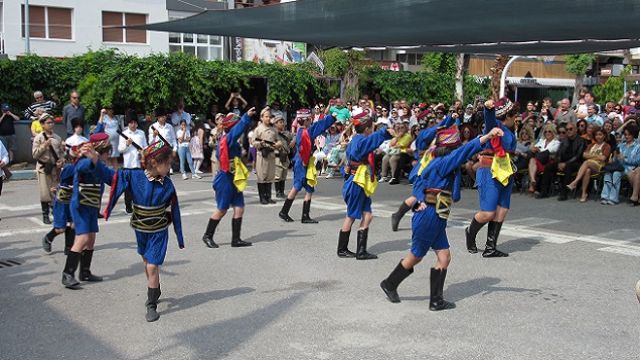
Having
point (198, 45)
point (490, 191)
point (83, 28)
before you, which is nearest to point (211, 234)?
point (490, 191)

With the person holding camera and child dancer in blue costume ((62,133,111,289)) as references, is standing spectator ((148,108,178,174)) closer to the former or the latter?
the person holding camera

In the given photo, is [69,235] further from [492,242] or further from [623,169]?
[623,169]

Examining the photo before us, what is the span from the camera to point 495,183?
356 inches

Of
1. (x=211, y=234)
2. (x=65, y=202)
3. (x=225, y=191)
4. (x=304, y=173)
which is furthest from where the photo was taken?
(x=304, y=173)

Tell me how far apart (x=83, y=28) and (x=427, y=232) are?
97.1 ft

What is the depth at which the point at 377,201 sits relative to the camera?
Result: 1403cm

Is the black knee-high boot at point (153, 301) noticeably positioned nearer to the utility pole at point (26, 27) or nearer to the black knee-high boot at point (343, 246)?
the black knee-high boot at point (343, 246)

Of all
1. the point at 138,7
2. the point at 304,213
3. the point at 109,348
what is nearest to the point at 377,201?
the point at 304,213

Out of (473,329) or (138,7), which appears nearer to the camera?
(473,329)

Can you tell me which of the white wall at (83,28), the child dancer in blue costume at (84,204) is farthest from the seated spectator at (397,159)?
the white wall at (83,28)

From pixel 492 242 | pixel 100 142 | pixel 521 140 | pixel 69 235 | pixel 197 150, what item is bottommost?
pixel 492 242

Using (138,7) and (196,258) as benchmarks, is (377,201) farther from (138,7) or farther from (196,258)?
(138,7)

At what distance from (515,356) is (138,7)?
31940mm

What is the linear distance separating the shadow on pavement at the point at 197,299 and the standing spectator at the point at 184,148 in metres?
11.0
